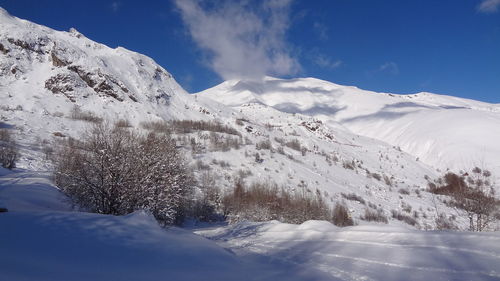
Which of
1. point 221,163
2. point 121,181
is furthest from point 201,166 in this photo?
point 121,181

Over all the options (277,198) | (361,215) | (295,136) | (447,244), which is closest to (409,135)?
(295,136)

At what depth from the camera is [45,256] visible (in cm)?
418

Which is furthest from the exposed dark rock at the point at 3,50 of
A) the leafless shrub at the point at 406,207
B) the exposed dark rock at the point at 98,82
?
the leafless shrub at the point at 406,207

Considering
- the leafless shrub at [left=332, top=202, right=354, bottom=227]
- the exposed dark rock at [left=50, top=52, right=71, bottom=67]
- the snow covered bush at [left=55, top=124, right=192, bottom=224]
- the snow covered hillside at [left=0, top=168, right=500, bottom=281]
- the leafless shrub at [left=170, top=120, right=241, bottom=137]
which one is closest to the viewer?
the snow covered hillside at [left=0, top=168, right=500, bottom=281]

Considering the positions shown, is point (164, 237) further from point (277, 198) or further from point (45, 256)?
point (277, 198)

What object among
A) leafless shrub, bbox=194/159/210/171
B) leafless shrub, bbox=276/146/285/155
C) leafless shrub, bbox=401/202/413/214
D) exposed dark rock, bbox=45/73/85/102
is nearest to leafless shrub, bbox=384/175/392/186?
leafless shrub, bbox=401/202/413/214

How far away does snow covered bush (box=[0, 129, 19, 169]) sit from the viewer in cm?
1642

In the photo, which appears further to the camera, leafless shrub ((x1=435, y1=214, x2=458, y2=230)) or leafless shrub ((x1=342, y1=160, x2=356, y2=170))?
leafless shrub ((x1=342, y1=160, x2=356, y2=170))

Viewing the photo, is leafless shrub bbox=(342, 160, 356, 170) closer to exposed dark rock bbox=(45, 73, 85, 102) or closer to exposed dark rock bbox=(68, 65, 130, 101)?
exposed dark rock bbox=(68, 65, 130, 101)

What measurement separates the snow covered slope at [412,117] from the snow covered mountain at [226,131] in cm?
22

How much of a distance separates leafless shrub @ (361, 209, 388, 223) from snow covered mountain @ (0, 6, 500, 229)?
40 cm

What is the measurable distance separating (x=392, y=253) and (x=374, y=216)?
660 inches

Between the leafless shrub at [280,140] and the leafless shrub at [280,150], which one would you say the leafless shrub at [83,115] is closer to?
the leafless shrub at [280,150]

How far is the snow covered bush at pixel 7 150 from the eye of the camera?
16.4 meters
